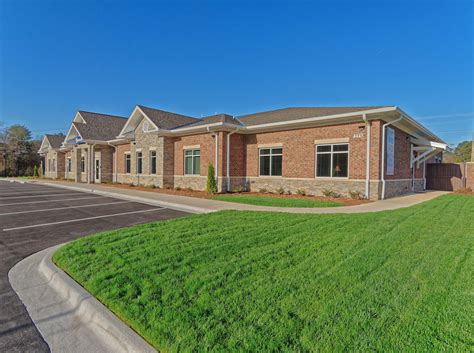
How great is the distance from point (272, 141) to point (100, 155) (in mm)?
19184

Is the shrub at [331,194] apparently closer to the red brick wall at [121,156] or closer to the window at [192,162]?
the window at [192,162]

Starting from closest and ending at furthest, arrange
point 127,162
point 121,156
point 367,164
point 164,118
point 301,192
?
1. point 367,164
2. point 301,192
3. point 164,118
4. point 127,162
5. point 121,156

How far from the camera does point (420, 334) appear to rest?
246 centimetres

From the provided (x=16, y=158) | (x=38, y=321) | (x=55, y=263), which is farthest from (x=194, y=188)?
(x=16, y=158)

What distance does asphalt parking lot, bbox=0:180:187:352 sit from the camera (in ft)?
9.08

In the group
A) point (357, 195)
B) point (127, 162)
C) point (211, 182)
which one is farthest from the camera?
point (127, 162)

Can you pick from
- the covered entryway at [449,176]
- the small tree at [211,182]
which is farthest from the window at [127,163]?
the covered entryway at [449,176]

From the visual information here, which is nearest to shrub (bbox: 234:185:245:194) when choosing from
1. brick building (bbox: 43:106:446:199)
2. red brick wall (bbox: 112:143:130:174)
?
brick building (bbox: 43:106:446:199)

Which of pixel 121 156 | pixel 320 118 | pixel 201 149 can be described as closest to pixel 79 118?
pixel 121 156

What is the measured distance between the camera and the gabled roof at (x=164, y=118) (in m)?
19.5

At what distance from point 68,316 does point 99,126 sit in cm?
2964

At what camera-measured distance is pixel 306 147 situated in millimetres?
14570

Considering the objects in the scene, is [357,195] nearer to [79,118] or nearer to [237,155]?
[237,155]

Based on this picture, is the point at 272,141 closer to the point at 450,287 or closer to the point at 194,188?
the point at 194,188
